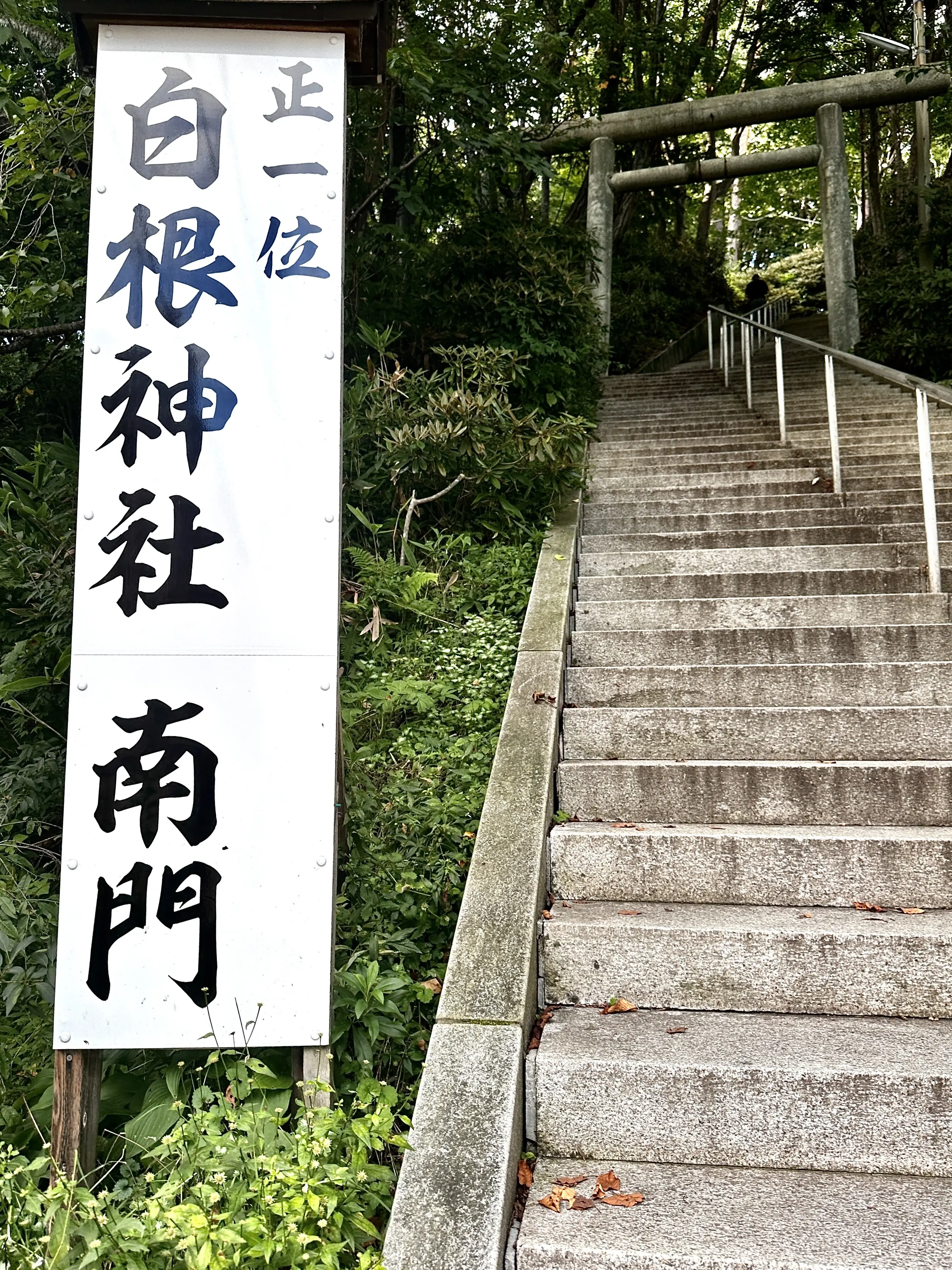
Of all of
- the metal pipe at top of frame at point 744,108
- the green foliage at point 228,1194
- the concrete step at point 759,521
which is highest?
the metal pipe at top of frame at point 744,108

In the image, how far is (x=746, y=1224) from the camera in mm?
1910

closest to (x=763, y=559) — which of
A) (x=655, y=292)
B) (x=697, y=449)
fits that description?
(x=697, y=449)

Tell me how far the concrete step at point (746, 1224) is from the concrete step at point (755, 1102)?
45mm

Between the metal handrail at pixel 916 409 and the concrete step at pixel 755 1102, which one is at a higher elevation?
the metal handrail at pixel 916 409

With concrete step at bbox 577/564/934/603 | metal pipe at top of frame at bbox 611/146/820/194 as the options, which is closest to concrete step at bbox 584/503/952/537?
concrete step at bbox 577/564/934/603

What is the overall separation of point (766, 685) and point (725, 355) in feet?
29.9

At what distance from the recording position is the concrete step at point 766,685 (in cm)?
366

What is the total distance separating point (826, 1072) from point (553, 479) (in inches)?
156

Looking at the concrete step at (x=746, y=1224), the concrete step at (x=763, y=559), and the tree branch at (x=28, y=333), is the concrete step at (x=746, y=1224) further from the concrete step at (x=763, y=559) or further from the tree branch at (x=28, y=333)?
the tree branch at (x=28, y=333)

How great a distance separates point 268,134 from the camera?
7.70ft

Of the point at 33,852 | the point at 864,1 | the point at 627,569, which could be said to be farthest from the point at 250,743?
the point at 864,1

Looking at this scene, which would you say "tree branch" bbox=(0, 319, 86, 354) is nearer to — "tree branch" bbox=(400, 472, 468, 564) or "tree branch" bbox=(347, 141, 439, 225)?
"tree branch" bbox=(400, 472, 468, 564)

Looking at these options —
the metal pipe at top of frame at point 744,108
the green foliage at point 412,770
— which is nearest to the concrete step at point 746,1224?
the green foliage at point 412,770

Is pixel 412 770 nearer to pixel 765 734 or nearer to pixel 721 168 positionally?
pixel 765 734
